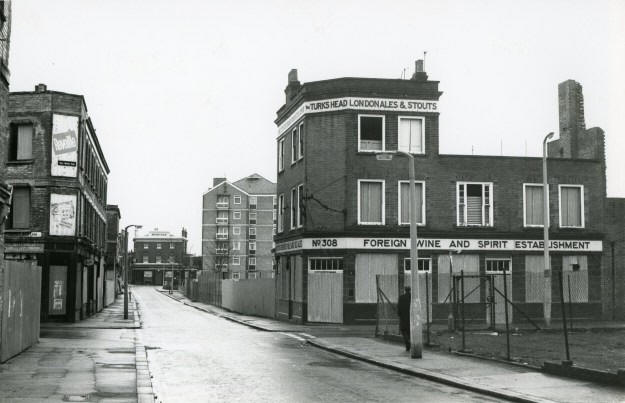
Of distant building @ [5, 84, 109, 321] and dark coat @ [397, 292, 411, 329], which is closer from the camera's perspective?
dark coat @ [397, 292, 411, 329]

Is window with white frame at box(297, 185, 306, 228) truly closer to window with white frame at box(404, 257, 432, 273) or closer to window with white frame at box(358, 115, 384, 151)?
window with white frame at box(358, 115, 384, 151)

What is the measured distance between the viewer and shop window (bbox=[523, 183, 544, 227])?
1465 inches

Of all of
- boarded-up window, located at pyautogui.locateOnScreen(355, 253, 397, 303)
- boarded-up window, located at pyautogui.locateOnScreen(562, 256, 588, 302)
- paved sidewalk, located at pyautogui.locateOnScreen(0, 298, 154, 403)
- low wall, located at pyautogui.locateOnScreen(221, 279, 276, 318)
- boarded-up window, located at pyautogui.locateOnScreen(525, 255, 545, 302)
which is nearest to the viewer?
paved sidewalk, located at pyautogui.locateOnScreen(0, 298, 154, 403)

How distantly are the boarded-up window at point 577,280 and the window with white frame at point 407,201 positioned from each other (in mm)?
7219

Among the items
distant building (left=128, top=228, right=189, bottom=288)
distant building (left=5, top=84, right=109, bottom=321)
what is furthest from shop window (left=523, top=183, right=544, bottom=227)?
distant building (left=128, top=228, right=189, bottom=288)

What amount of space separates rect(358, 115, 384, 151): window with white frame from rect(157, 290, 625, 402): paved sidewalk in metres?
14.0

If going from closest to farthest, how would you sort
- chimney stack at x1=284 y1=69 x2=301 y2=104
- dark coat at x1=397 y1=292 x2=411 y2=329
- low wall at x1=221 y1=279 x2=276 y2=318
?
dark coat at x1=397 y1=292 x2=411 y2=329 < chimney stack at x1=284 y1=69 x2=301 y2=104 < low wall at x1=221 y1=279 x2=276 y2=318

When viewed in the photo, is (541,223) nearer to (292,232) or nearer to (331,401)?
(292,232)

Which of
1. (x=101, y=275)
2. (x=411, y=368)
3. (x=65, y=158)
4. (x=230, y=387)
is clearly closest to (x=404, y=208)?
(x=65, y=158)

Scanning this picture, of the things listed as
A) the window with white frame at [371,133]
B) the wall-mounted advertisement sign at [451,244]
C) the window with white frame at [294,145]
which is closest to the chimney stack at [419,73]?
the window with white frame at [371,133]

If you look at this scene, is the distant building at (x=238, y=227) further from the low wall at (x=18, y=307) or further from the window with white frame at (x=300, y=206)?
the low wall at (x=18, y=307)

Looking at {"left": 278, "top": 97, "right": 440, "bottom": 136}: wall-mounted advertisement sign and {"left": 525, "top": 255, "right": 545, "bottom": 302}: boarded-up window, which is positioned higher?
{"left": 278, "top": 97, "right": 440, "bottom": 136}: wall-mounted advertisement sign

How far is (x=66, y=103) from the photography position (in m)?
36.6

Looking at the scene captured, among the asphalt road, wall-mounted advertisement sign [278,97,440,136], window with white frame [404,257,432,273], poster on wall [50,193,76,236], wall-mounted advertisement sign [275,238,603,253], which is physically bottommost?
the asphalt road
